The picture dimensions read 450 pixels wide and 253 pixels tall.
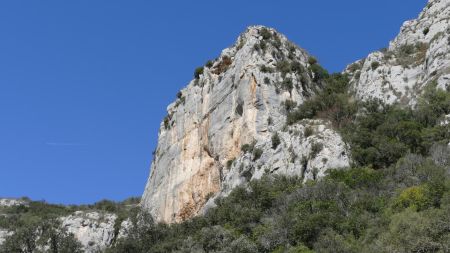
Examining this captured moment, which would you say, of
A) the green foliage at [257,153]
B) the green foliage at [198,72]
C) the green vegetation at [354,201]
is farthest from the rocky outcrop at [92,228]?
the green foliage at [257,153]

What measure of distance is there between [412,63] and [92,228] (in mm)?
40329

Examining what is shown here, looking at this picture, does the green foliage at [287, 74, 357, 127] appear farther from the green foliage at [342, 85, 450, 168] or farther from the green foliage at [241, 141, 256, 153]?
the green foliage at [241, 141, 256, 153]

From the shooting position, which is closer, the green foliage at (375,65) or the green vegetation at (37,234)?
the green vegetation at (37,234)

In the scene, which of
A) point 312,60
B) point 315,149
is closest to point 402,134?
point 315,149

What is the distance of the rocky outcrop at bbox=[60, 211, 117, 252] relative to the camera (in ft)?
245

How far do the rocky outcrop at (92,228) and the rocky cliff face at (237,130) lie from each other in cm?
506

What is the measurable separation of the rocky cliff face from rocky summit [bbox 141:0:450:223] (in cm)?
11

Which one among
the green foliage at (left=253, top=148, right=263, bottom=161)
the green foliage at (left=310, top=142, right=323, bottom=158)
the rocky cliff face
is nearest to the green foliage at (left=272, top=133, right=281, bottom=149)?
the rocky cliff face

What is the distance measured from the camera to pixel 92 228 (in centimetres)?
7688

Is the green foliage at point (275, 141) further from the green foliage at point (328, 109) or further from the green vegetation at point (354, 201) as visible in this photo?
the green foliage at point (328, 109)

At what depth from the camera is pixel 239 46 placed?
75125mm

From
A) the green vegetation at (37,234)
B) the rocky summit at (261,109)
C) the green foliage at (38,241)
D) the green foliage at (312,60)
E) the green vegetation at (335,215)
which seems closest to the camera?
the green vegetation at (335,215)

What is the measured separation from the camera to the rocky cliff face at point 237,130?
58.2m

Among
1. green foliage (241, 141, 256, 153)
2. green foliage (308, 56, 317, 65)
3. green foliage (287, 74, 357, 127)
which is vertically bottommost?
green foliage (241, 141, 256, 153)
